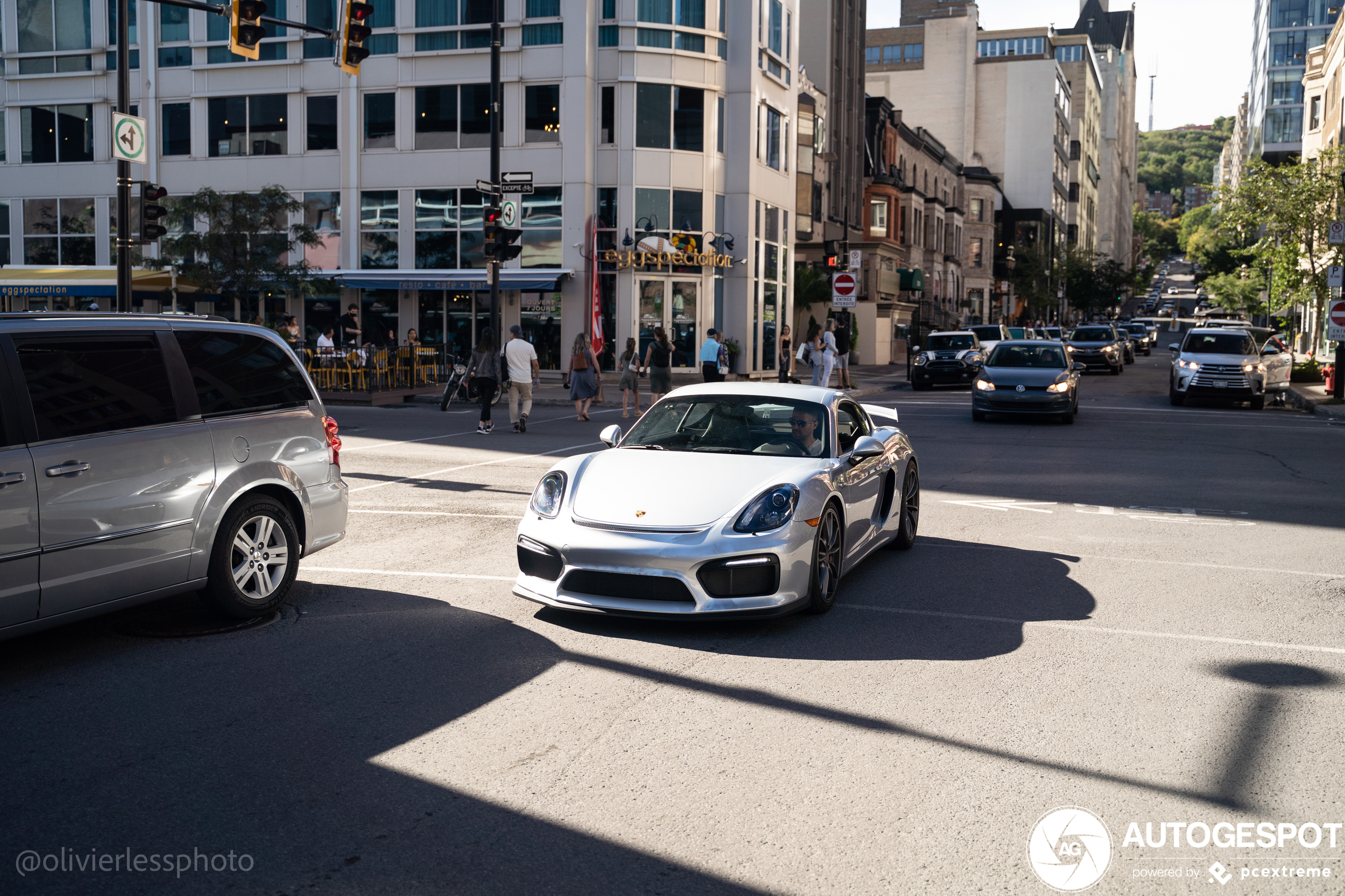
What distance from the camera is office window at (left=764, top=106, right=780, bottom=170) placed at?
3994 cm

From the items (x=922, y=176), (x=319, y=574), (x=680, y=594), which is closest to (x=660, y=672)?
(x=680, y=594)

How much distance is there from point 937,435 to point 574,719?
15621 millimetres

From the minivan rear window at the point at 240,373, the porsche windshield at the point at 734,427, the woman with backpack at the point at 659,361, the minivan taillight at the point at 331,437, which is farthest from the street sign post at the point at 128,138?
the porsche windshield at the point at 734,427

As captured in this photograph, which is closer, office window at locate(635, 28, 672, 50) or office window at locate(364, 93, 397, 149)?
office window at locate(635, 28, 672, 50)

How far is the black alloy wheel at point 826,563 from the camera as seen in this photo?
7145 mm

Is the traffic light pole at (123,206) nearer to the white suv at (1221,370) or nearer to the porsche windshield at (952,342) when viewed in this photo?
the white suv at (1221,370)

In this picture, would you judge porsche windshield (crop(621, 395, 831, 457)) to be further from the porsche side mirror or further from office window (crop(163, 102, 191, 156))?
office window (crop(163, 102, 191, 156))

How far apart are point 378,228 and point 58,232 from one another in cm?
1241

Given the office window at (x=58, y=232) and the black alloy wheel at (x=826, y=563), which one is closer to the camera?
the black alloy wheel at (x=826, y=563)

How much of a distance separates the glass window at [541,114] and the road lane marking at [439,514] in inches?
1063

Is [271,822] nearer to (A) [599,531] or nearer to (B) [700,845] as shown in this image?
(B) [700,845]

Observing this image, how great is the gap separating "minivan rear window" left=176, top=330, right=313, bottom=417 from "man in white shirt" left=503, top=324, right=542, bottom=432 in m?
11.4

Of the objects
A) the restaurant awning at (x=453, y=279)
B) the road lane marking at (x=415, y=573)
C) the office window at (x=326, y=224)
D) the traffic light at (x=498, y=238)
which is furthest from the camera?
the office window at (x=326, y=224)

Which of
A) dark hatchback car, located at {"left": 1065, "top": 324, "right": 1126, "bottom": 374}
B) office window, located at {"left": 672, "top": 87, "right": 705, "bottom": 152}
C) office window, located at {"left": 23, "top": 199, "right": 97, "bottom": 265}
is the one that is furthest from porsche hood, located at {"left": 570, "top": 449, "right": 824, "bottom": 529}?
office window, located at {"left": 23, "top": 199, "right": 97, "bottom": 265}
